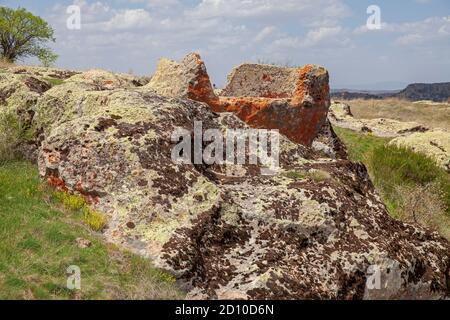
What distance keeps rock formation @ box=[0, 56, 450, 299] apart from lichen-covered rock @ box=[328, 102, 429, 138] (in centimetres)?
1937

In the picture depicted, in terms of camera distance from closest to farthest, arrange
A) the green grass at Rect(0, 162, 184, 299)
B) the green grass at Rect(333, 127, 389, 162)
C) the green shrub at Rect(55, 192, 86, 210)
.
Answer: the green grass at Rect(0, 162, 184, 299)
the green shrub at Rect(55, 192, 86, 210)
the green grass at Rect(333, 127, 389, 162)

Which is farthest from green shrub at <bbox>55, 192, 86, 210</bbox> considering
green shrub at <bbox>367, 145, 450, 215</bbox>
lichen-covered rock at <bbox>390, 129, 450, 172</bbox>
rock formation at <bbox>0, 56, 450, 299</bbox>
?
lichen-covered rock at <bbox>390, 129, 450, 172</bbox>

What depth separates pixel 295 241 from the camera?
8.45 m

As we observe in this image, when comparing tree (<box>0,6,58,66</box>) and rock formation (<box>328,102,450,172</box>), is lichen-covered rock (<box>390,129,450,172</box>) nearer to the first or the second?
rock formation (<box>328,102,450,172</box>)

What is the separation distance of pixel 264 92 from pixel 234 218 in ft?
29.6

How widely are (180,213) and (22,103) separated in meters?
6.02

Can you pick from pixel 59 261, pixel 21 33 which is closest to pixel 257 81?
pixel 59 261

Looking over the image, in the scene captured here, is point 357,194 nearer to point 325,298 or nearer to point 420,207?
point 325,298

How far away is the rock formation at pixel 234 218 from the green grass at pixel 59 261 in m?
0.33

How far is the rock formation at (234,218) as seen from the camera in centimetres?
773

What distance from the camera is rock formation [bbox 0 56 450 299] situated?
25.4ft

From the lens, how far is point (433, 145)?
77.7ft

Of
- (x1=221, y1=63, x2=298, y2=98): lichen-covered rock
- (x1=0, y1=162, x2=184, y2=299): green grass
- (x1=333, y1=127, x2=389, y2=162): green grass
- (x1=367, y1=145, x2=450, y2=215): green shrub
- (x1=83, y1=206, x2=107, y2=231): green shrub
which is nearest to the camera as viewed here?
(x1=0, y1=162, x2=184, y2=299): green grass

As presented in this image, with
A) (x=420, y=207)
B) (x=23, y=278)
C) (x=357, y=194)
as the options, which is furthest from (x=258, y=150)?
(x=420, y=207)
